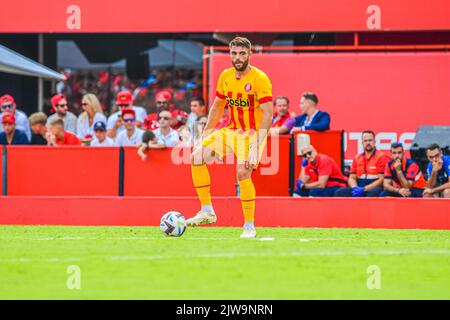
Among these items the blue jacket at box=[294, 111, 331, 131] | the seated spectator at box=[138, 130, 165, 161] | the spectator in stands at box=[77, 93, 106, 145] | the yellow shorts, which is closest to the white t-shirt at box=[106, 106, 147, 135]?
the spectator in stands at box=[77, 93, 106, 145]

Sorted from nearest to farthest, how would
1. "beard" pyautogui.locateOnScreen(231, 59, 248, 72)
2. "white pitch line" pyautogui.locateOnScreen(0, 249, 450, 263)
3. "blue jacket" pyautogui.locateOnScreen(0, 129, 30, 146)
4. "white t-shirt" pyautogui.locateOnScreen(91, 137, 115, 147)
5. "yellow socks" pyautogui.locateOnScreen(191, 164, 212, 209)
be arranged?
"white pitch line" pyautogui.locateOnScreen(0, 249, 450, 263) → "beard" pyautogui.locateOnScreen(231, 59, 248, 72) → "yellow socks" pyautogui.locateOnScreen(191, 164, 212, 209) → "blue jacket" pyautogui.locateOnScreen(0, 129, 30, 146) → "white t-shirt" pyautogui.locateOnScreen(91, 137, 115, 147)

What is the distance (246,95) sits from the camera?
1174 centimetres

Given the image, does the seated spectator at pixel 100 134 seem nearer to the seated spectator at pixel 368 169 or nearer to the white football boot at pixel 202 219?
the seated spectator at pixel 368 169

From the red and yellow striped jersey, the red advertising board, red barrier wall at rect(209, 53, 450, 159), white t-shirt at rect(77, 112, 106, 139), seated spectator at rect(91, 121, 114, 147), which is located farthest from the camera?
the red advertising board

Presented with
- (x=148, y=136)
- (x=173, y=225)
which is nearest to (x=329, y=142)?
(x=148, y=136)

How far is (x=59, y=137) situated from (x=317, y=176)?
3851mm

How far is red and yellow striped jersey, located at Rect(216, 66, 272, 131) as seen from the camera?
11672 mm

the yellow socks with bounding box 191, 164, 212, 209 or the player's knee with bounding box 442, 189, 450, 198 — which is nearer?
the yellow socks with bounding box 191, 164, 212, 209

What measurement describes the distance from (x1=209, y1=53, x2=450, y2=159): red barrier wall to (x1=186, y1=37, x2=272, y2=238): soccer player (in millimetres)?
6990

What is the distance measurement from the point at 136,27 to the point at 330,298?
1280cm

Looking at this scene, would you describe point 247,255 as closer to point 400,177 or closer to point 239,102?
point 239,102

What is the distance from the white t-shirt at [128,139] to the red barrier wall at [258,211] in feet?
5.82

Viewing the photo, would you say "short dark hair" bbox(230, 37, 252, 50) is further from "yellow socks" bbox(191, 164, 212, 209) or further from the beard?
"yellow socks" bbox(191, 164, 212, 209)
